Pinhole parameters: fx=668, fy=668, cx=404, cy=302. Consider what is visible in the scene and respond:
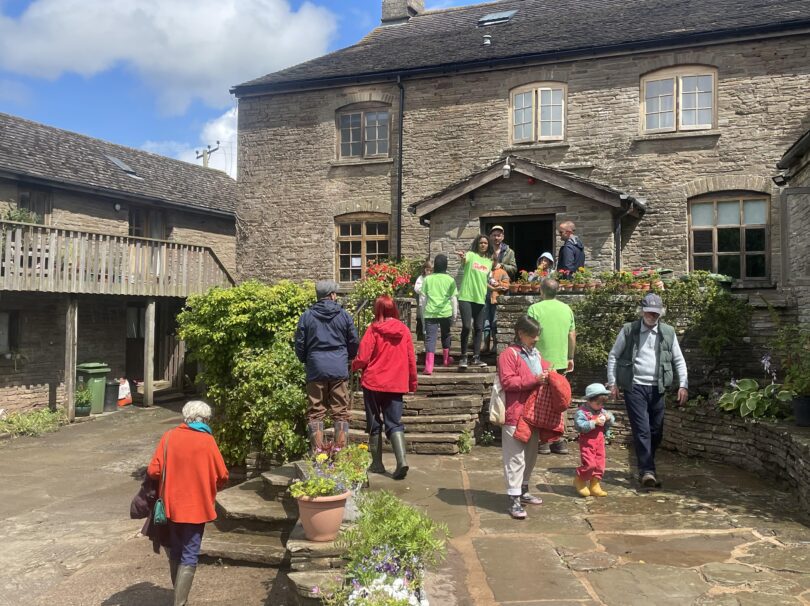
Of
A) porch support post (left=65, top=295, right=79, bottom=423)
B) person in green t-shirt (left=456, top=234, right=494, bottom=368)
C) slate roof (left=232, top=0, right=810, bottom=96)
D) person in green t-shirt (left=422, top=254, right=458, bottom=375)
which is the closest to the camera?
person in green t-shirt (left=422, top=254, right=458, bottom=375)

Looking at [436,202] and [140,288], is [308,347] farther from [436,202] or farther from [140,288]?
[140,288]

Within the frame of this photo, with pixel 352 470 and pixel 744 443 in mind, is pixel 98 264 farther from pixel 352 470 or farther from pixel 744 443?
pixel 744 443

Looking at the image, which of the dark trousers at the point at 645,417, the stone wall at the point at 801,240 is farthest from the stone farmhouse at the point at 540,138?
the dark trousers at the point at 645,417

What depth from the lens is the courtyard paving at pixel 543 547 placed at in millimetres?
4309

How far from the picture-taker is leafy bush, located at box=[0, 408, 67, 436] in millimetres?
14523

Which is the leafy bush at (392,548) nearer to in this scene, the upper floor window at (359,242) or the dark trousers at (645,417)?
the dark trousers at (645,417)

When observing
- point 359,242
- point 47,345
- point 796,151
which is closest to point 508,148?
point 359,242

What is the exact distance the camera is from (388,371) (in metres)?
6.44

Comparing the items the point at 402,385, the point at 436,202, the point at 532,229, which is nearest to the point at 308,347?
the point at 402,385

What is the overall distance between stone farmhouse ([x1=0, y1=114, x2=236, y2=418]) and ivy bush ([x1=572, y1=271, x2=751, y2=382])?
1185 cm

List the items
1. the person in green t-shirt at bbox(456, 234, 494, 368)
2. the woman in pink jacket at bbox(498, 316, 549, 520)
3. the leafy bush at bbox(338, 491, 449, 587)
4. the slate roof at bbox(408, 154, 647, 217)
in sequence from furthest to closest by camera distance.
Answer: the slate roof at bbox(408, 154, 647, 217) < the person in green t-shirt at bbox(456, 234, 494, 368) < the woman in pink jacket at bbox(498, 316, 549, 520) < the leafy bush at bbox(338, 491, 449, 587)

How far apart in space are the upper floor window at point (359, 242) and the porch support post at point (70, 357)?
642cm

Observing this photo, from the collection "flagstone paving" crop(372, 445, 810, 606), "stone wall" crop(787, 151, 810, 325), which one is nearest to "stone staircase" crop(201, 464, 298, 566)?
"flagstone paving" crop(372, 445, 810, 606)

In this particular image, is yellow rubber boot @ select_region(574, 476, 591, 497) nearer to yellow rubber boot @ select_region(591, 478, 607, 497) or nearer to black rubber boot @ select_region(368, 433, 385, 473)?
yellow rubber boot @ select_region(591, 478, 607, 497)
